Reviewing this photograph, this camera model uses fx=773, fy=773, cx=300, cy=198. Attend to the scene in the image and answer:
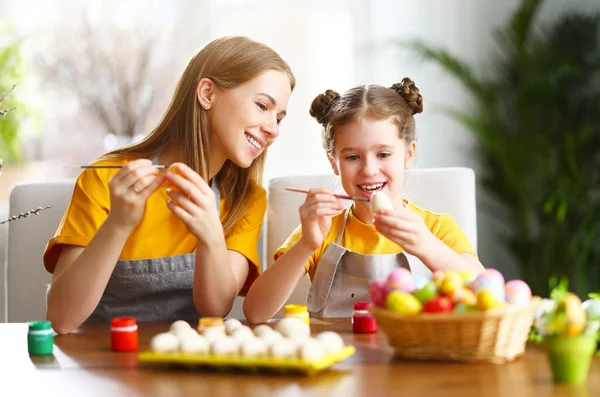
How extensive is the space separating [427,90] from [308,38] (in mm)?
766

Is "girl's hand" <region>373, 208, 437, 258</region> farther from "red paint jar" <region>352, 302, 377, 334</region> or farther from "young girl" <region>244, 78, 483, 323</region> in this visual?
"red paint jar" <region>352, 302, 377, 334</region>

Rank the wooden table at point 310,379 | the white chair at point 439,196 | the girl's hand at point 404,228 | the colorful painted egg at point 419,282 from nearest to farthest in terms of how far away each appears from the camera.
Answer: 1. the wooden table at point 310,379
2. the colorful painted egg at point 419,282
3. the girl's hand at point 404,228
4. the white chair at point 439,196

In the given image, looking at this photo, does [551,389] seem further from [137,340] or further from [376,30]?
[376,30]

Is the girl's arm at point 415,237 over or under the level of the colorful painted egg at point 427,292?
over

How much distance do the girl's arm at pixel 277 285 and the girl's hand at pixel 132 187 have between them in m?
0.36

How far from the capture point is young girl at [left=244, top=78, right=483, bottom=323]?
5.78 feet

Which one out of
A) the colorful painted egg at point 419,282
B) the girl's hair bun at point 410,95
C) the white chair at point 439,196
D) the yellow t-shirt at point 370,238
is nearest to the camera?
the colorful painted egg at point 419,282

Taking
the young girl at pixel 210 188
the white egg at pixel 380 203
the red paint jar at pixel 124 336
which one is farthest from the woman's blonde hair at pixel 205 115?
the red paint jar at pixel 124 336

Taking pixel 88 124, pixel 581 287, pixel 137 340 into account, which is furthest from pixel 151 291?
pixel 88 124

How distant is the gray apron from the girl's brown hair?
30 centimetres

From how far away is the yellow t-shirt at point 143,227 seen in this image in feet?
6.19

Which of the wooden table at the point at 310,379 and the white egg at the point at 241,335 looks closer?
the wooden table at the point at 310,379

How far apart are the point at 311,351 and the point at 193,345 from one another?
0.64 feet

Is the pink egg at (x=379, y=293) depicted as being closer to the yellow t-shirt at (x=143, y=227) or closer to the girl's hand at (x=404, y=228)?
the girl's hand at (x=404, y=228)
